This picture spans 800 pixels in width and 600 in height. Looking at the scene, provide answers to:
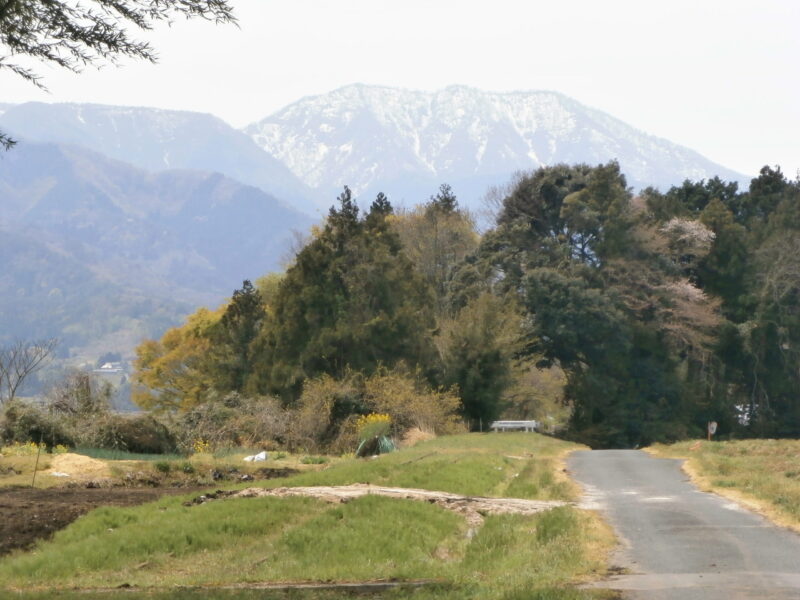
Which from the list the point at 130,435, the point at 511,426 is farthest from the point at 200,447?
the point at 511,426

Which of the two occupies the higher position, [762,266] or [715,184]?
[715,184]

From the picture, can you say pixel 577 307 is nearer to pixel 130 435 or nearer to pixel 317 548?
pixel 130 435

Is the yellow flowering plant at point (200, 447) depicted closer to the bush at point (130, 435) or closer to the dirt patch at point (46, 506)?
the bush at point (130, 435)

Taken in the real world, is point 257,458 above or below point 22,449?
below

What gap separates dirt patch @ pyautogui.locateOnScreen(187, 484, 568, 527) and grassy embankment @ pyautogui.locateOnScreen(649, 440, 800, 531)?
3915 millimetres

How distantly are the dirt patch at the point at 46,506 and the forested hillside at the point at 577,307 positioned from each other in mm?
31694

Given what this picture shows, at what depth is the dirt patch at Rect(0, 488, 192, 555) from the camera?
59.6 feet

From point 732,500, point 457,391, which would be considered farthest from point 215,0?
point 457,391

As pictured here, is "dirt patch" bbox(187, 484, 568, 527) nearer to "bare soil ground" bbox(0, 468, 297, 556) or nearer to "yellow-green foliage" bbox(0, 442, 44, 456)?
"bare soil ground" bbox(0, 468, 297, 556)

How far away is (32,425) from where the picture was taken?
36.5 meters

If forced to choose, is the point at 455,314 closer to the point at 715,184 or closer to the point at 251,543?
the point at 715,184

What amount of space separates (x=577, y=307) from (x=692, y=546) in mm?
49645

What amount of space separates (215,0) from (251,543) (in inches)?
315

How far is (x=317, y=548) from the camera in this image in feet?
54.7
